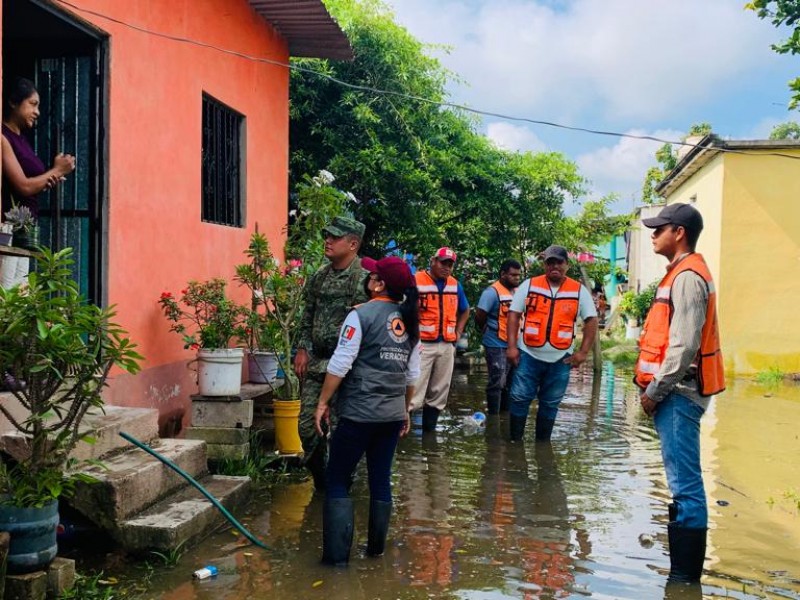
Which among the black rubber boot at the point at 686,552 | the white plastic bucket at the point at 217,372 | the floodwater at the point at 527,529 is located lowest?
the floodwater at the point at 527,529

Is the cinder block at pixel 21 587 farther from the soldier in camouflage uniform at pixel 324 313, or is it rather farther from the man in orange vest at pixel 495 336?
the man in orange vest at pixel 495 336

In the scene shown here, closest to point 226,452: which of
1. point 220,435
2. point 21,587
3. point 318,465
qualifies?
point 220,435

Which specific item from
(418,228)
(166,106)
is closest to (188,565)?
(166,106)

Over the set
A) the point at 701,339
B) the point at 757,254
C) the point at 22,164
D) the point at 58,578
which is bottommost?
the point at 58,578

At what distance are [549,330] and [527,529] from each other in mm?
2724

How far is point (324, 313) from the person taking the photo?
6023mm

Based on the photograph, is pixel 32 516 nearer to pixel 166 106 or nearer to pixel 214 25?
pixel 166 106

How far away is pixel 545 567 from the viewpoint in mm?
4789

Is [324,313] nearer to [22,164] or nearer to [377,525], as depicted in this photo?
[377,525]

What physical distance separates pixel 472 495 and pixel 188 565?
7.98 ft

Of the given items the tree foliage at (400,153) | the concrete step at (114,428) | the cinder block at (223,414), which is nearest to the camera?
the concrete step at (114,428)

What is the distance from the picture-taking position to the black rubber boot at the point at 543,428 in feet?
27.7

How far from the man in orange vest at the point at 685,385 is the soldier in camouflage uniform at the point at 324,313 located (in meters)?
2.15

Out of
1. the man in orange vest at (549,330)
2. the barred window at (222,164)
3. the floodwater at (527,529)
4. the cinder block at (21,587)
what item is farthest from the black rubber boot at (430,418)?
the cinder block at (21,587)
